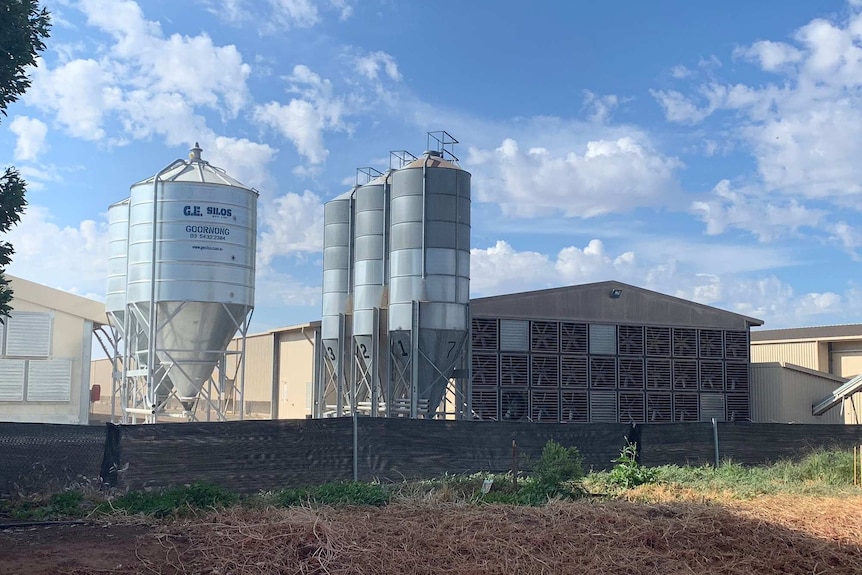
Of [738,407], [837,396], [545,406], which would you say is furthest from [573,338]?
[837,396]

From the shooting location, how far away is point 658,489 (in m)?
14.2

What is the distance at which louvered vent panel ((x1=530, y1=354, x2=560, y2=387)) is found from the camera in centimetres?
2644

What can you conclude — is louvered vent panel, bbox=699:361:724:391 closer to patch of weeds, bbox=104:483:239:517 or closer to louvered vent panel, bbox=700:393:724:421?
louvered vent panel, bbox=700:393:724:421

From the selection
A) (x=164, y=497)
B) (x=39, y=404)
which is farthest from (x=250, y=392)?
(x=164, y=497)

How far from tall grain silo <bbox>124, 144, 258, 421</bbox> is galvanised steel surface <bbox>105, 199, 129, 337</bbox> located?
163 centimetres

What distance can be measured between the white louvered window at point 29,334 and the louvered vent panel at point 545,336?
1529cm

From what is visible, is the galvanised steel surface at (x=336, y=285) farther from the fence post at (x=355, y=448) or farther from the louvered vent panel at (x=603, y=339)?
the fence post at (x=355, y=448)

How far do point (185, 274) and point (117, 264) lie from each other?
155 inches

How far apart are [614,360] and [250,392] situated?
1800cm

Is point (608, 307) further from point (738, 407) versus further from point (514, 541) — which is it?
point (514, 541)

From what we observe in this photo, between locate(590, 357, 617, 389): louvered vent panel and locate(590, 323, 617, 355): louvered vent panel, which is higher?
locate(590, 323, 617, 355): louvered vent panel

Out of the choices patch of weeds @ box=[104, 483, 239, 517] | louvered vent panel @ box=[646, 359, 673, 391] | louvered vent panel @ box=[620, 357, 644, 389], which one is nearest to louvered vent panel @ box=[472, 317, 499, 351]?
louvered vent panel @ box=[620, 357, 644, 389]

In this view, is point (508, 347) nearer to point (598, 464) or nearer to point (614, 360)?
point (614, 360)

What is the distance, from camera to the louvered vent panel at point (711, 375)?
29.4 metres
